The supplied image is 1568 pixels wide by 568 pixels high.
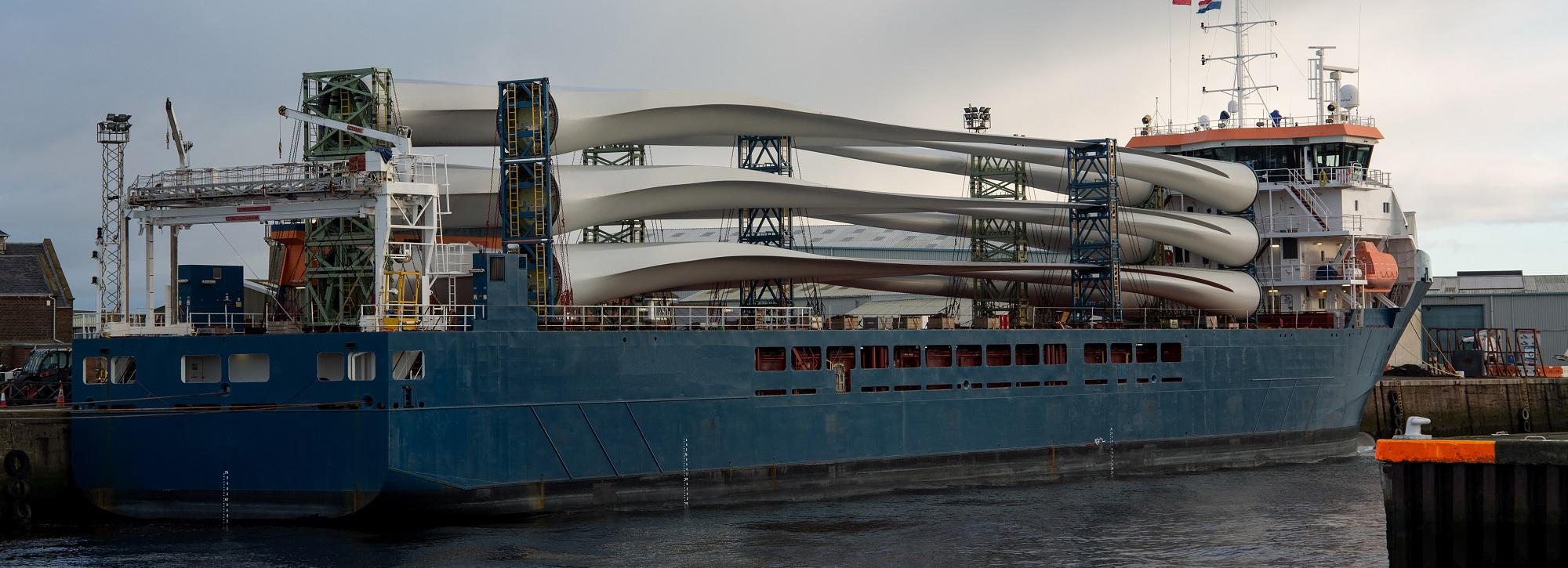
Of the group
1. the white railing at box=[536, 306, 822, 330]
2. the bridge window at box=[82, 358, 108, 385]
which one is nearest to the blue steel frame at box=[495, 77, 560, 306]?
the white railing at box=[536, 306, 822, 330]

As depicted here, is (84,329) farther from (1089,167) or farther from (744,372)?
(1089,167)

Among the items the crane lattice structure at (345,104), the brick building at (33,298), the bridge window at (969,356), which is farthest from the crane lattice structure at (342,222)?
the brick building at (33,298)

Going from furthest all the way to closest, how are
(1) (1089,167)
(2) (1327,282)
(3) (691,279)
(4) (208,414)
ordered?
1. (2) (1327,282)
2. (1) (1089,167)
3. (3) (691,279)
4. (4) (208,414)

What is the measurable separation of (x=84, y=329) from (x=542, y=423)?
9507 millimetres

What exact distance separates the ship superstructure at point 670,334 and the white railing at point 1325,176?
3.5 inches

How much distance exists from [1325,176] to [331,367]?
3242cm

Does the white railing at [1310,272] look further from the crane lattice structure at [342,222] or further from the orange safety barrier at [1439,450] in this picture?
the crane lattice structure at [342,222]

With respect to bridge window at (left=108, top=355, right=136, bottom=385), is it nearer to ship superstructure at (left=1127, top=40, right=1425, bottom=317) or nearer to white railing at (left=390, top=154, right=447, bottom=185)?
white railing at (left=390, top=154, right=447, bottom=185)

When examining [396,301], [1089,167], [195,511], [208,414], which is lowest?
[195,511]

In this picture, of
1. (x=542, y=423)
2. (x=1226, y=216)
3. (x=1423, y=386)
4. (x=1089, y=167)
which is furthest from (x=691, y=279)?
(x=1423, y=386)

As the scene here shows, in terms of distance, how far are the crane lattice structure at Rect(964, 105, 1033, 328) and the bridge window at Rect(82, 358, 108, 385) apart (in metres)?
25.6

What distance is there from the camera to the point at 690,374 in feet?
96.9

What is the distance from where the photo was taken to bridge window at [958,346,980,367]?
35.1 metres

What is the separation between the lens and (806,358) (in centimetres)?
3191
